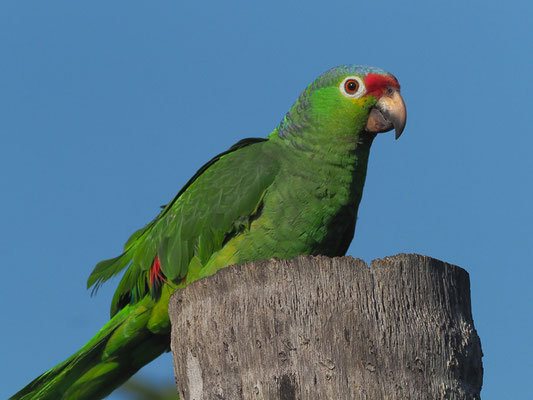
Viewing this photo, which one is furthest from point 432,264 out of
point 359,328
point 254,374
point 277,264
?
point 254,374

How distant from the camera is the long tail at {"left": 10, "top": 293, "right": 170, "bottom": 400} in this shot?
482cm

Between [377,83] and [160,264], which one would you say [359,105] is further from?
[160,264]

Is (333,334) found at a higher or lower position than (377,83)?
lower

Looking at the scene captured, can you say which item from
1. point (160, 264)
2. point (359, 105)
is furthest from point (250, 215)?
point (359, 105)

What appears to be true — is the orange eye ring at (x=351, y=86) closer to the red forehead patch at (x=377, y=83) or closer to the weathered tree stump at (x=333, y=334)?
the red forehead patch at (x=377, y=83)

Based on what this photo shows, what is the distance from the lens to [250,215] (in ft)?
15.4

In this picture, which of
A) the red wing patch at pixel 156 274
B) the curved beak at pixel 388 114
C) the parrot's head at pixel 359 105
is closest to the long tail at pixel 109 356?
the red wing patch at pixel 156 274

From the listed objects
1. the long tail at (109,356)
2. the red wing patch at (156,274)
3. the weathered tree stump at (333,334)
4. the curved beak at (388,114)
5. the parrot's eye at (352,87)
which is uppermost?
the parrot's eye at (352,87)

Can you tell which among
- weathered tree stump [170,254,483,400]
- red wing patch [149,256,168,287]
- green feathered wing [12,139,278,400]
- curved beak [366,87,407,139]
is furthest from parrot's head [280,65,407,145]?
weathered tree stump [170,254,483,400]

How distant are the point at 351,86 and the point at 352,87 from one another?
0.01 metres

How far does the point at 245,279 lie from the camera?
3.22 m

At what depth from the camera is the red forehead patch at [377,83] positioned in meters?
4.87

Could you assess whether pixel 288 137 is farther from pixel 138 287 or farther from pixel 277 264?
pixel 277 264

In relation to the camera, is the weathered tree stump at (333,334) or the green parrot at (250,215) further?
the green parrot at (250,215)
